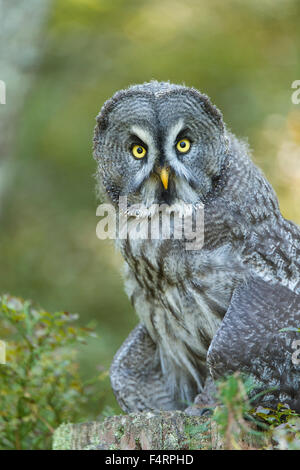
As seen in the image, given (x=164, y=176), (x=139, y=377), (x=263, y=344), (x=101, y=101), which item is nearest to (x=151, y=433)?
(x=263, y=344)

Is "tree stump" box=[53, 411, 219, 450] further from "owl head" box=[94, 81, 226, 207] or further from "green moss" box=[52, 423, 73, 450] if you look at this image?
"owl head" box=[94, 81, 226, 207]

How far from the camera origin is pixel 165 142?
14.7 ft

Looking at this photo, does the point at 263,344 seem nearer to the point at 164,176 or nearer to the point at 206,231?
the point at 206,231

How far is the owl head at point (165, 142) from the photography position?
4.52 meters

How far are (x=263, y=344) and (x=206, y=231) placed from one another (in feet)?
2.63

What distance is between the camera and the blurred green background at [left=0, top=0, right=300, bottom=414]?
9078 millimetres

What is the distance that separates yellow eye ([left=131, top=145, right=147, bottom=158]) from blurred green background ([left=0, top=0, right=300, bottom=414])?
4117 mm

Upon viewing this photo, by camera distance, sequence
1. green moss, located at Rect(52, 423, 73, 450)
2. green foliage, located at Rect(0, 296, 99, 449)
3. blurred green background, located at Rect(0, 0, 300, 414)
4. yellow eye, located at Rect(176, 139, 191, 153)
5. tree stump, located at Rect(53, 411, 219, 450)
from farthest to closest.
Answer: blurred green background, located at Rect(0, 0, 300, 414)
green foliage, located at Rect(0, 296, 99, 449)
yellow eye, located at Rect(176, 139, 191, 153)
green moss, located at Rect(52, 423, 73, 450)
tree stump, located at Rect(53, 411, 219, 450)

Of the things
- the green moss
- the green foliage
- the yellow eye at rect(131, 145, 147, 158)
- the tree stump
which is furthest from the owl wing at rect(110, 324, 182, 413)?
the yellow eye at rect(131, 145, 147, 158)

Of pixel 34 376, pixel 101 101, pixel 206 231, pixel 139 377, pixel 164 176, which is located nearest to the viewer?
pixel 164 176

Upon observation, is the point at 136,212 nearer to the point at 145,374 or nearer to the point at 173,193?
the point at 173,193

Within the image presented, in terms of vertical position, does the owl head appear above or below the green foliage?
above

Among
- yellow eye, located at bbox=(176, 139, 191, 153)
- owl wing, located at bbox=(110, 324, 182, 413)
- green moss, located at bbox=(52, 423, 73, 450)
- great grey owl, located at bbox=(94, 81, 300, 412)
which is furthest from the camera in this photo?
owl wing, located at bbox=(110, 324, 182, 413)
